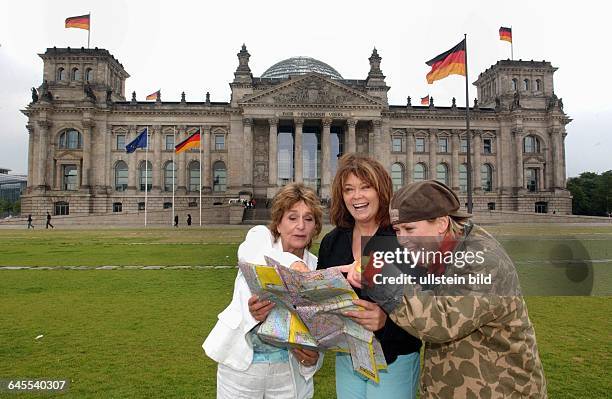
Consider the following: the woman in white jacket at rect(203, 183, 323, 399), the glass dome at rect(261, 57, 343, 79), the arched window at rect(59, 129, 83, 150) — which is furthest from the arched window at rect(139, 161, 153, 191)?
the woman in white jacket at rect(203, 183, 323, 399)

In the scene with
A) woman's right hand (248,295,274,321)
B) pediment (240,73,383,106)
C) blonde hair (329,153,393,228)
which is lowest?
woman's right hand (248,295,274,321)

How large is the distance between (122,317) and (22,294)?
13.2 ft

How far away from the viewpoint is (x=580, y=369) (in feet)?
19.9

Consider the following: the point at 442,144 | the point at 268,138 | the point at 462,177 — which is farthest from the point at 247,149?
the point at 462,177

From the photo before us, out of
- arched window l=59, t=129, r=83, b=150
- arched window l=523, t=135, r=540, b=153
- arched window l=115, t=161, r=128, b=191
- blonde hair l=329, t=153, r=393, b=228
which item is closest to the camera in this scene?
blonde hair l=329, t=153, r=393, b=228

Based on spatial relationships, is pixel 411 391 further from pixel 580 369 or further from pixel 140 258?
pixel 140 258

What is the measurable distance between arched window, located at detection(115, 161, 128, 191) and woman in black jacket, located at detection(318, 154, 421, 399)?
68.5 m

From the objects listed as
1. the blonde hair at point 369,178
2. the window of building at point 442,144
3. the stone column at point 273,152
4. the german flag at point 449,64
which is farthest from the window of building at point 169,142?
the blonde hair at point 369,178

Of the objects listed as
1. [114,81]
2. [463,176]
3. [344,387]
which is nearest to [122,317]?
[344,387]

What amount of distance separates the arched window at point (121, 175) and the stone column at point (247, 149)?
750 inches

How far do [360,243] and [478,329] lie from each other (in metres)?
1.04

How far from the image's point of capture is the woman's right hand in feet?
9.80

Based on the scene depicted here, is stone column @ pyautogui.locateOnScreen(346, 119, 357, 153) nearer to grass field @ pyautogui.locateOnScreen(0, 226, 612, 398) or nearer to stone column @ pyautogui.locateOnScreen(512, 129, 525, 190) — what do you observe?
stone column @ pyautogui.locateOnScreen(512, 129, 525, 190)

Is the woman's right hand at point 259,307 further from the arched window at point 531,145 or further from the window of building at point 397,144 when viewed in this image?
the arched window at point 531,145
